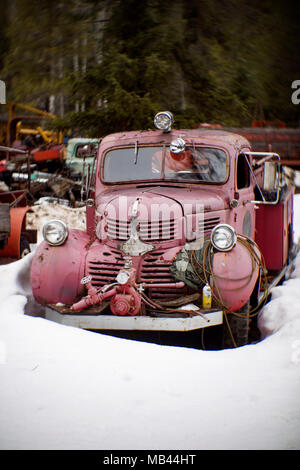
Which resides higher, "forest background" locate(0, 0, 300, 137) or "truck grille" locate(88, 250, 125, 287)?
"forest background" locate(0, 0, 300, 137)

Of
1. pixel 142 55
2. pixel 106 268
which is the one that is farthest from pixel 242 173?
pixel 142 55

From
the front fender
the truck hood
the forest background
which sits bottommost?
the front fender

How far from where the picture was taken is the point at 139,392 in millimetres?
3312

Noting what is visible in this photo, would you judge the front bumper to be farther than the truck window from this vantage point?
No

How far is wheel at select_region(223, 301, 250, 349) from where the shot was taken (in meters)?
4.72

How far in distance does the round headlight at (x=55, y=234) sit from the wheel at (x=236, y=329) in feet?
5.69

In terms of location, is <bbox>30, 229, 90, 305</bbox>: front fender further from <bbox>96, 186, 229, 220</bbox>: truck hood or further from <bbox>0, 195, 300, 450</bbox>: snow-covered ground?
<bbox>96, 186, 229, 220</bbox>: truck hood

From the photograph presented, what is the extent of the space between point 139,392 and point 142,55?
689 centimetres

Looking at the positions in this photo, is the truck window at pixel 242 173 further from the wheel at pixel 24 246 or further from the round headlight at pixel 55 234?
the wheel at pixel 24 246

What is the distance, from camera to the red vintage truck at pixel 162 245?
4430 millimetres

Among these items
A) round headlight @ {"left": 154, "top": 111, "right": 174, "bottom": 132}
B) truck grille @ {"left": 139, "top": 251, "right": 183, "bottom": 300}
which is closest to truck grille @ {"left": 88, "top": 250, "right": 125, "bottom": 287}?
truck grille @ {"left": 139, "top": 251, "right": 183, "bottom": 300}

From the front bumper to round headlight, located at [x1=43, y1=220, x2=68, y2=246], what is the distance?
0.81 meters

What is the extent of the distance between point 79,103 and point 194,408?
705 cm
